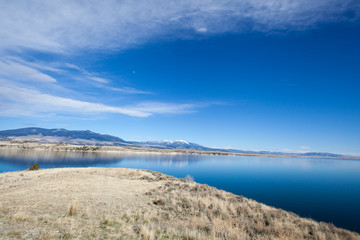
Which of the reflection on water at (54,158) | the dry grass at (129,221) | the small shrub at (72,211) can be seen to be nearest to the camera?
the dry grass at (129,221)

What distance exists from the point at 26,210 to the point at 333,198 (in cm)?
3364

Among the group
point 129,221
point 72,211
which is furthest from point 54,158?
point 129,221

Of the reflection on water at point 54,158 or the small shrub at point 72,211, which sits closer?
the small shrub at point 72,211

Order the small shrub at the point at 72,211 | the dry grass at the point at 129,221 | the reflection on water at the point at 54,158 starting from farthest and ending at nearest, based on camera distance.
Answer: the reflection on water at the point at 54,158, the small shrub at the point at 72,211, the dry grass at the point at 129,221

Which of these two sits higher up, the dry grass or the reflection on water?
the dry grass

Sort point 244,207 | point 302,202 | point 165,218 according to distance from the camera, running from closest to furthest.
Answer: point 165,218 < point 244,207 < point 302,202

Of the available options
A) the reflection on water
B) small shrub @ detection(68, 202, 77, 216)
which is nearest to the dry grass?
small shrub @ detection(68, 202, 77, 216)

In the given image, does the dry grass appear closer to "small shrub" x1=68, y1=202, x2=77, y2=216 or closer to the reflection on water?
"small shrub" x1=68, y1=202, x2=77, y2=216

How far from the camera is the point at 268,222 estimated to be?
A: 11.2 meters

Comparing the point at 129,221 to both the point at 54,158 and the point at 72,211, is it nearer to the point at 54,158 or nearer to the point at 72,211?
the point at 72,211

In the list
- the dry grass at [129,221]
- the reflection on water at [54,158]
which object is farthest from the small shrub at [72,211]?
the reflection on water at [54,158]

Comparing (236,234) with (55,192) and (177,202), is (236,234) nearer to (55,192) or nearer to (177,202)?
(177,202)

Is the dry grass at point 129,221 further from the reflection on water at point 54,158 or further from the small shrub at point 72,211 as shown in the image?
the reflection on water at point 54,158

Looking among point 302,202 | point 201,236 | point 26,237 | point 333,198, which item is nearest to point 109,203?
point 26,237
